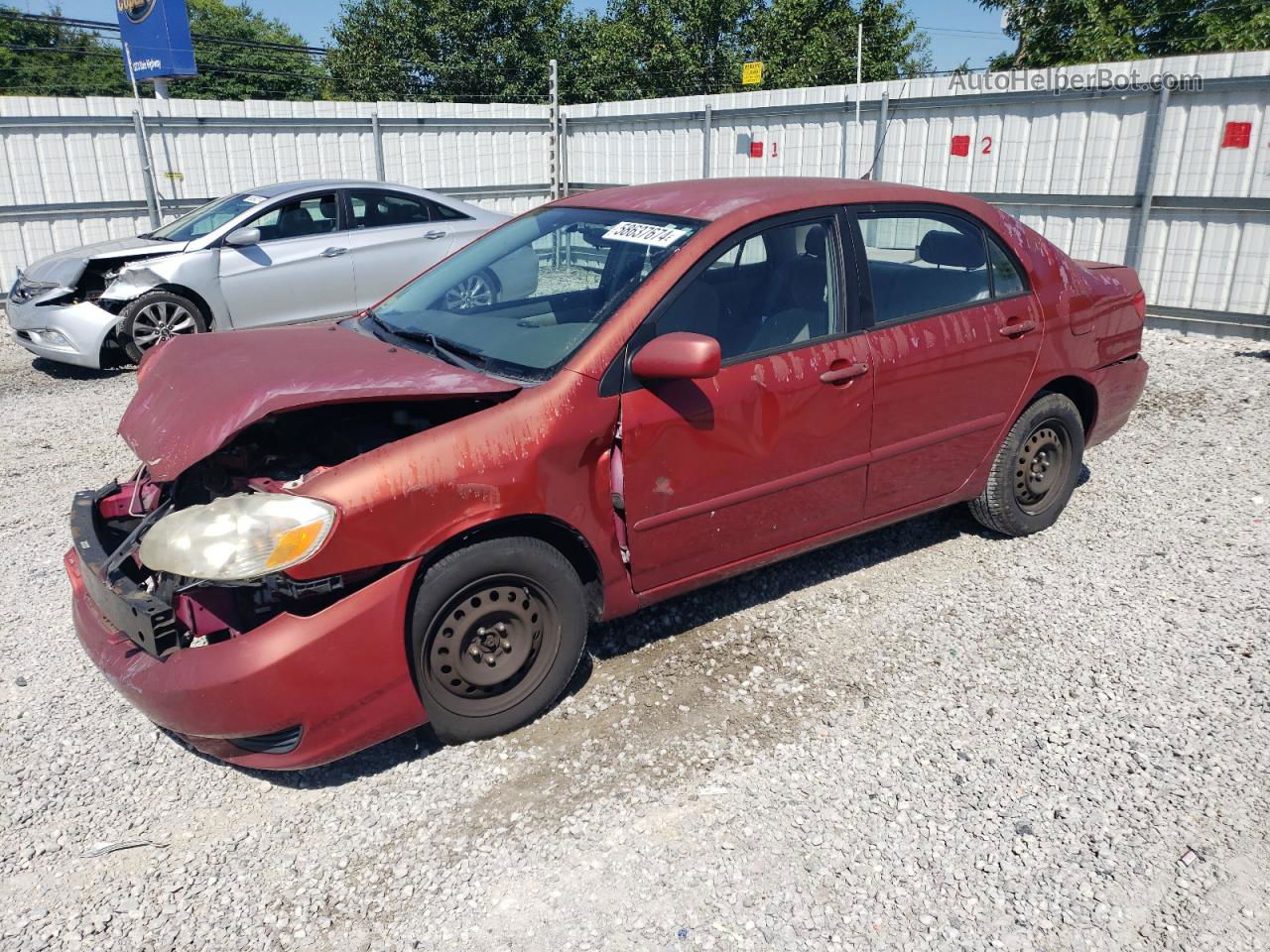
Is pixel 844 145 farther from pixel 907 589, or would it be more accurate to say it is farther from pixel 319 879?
pixel 319 879

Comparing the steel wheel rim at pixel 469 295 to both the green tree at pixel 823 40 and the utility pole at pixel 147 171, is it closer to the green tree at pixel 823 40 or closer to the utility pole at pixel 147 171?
the utility pole at pixel 147 171

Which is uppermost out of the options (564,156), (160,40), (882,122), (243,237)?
(160,40)

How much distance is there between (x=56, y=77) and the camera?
4409 centimetres

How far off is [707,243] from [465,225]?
6430mm

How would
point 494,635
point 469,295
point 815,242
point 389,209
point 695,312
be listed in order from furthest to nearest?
point 389,209
point 469,295
point 815,242
point 695,312
point 494,635

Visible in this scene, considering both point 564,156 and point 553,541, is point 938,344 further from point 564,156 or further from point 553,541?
point 564,156

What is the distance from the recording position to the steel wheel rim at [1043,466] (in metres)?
4.72

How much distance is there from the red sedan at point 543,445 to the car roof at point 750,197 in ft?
0.07

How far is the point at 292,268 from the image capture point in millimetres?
8711

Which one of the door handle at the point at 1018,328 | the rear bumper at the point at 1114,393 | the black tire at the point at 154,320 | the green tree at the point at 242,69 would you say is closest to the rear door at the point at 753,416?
the door handle at the point at 1018,328

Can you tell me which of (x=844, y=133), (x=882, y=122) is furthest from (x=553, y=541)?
(x=844, y=133)

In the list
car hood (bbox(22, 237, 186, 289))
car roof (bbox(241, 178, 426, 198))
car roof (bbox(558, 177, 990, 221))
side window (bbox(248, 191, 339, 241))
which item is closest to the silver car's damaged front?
car hood (bbox(22, 237, 186, 289))

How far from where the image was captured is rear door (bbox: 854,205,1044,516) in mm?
3998

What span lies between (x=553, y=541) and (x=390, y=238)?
6.60 metres
